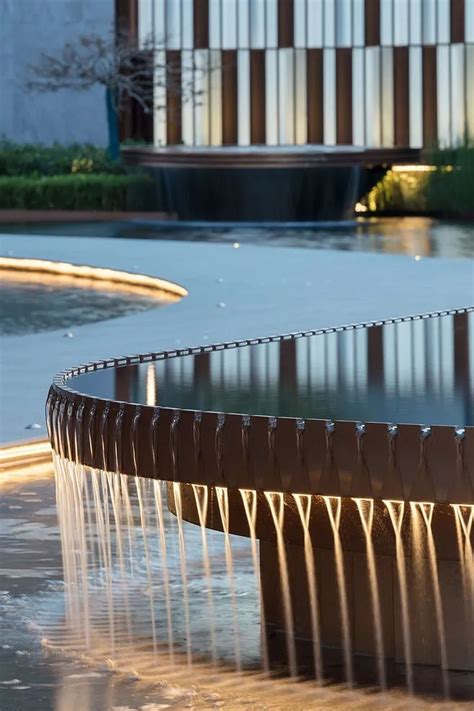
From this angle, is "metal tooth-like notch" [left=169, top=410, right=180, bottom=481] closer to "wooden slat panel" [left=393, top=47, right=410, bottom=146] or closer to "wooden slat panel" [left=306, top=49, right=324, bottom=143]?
"wooden slat panel" [left=393, top=47, right=410, bottom=146]

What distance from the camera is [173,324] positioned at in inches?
463

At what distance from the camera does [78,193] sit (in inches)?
951

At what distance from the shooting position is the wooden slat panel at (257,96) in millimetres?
28891

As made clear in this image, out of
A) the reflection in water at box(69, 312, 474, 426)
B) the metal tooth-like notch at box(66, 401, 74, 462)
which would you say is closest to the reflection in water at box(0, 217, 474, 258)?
the reflection in water at box(69, 312, 474, 426)

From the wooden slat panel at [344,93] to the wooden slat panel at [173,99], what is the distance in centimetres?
255

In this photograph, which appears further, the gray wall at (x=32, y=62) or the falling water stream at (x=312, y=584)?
the gray wall at (x=32, y=62)

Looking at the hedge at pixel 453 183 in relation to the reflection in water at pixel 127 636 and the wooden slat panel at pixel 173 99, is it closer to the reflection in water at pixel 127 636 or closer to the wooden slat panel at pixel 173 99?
the wooden slat panel at pixel 173 99

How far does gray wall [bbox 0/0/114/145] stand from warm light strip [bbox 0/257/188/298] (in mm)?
13158

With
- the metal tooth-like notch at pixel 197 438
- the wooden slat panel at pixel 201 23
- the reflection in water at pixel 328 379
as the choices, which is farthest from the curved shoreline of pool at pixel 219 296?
the wooden slat panel at pixel 201 23

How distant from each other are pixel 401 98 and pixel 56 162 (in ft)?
18.2

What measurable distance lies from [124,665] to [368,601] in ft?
2.15

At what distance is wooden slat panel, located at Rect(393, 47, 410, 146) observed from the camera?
1101 inches

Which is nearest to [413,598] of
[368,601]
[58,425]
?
[368,601]

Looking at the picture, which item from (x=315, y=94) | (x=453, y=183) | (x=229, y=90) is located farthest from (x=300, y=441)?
(x=229, y=90)
